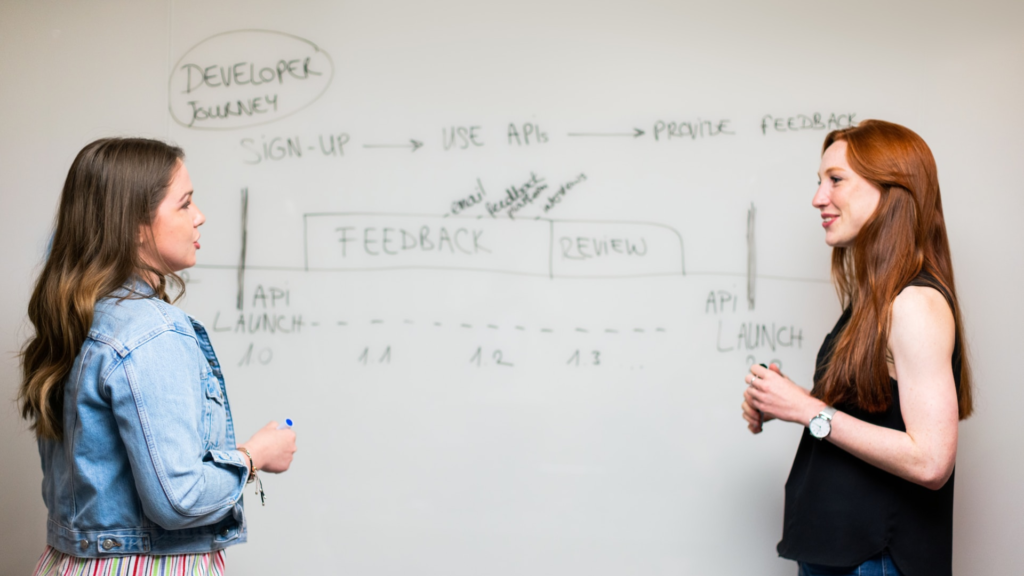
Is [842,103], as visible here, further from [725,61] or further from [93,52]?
[93,52]

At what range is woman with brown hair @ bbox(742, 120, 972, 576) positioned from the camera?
3.37 feet

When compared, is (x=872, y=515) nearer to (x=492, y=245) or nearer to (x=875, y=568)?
(x=875, y=568)

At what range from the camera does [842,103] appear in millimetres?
1702

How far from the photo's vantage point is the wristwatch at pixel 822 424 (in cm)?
111

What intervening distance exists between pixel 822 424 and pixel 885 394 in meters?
0.11

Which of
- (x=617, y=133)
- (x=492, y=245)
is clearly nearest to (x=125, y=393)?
(x=492, y=245)

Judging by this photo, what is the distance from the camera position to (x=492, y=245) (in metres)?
1.75

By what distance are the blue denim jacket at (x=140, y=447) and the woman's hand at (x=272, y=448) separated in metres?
0.05

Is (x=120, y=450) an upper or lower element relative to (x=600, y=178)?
lower

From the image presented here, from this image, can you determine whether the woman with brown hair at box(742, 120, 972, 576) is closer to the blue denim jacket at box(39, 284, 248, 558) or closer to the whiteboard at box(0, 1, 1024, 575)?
the whiteboard at box(0, 1, 1024, 575)

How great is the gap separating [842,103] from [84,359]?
176 centimetres

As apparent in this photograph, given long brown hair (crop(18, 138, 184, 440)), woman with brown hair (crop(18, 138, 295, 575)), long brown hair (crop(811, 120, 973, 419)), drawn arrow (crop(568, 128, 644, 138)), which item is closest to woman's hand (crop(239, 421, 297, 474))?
woman with brown hair (crop(18, 138, 295, 575))

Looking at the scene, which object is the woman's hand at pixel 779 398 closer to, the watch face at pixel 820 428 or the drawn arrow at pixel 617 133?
the watch face at pixel 820 428

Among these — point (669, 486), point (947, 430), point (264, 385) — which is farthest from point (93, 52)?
point (947, 430)
